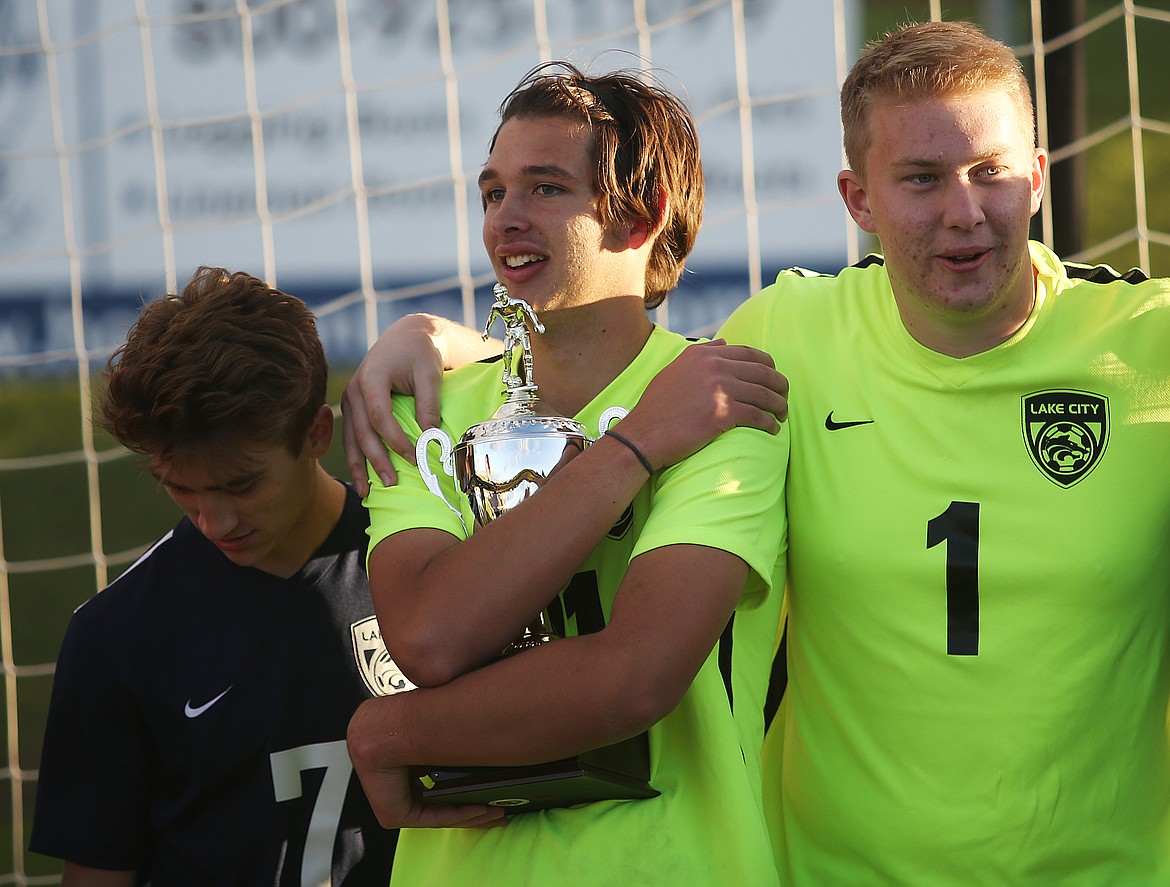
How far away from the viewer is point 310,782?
203 cm

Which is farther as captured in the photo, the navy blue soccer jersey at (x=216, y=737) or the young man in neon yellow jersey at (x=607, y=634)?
the navy blue soccer jersey at (x=216, y=737)

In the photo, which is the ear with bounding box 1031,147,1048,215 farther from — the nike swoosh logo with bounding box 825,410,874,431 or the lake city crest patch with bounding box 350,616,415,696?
the lake city crest patch with bounding box 350,616,415,696

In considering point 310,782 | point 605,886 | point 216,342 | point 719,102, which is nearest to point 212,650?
point 310,782

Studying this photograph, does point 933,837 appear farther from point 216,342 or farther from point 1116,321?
point 216,342

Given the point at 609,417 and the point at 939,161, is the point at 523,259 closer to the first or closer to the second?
the point at 609,417

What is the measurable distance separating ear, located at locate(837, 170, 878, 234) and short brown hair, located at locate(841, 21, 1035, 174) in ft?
0.07

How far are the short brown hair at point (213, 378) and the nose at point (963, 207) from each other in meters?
1.07

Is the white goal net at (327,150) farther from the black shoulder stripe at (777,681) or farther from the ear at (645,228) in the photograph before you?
the black shoulder stripe at (777,681)

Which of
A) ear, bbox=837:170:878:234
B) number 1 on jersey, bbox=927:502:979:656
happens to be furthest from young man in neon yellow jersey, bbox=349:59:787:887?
ear, bbox=837:170:878:234

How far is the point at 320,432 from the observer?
2.19 m

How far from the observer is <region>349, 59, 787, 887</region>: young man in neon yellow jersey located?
1.51 meters

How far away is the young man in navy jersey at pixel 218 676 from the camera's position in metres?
2.03

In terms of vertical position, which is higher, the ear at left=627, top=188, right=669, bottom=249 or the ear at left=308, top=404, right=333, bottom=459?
the ear at left=627, top=188, right=669, bottom=249

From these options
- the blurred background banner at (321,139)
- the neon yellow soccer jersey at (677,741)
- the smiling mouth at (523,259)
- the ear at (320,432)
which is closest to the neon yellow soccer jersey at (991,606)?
the neon yellow soccer jersey at (677,741)
